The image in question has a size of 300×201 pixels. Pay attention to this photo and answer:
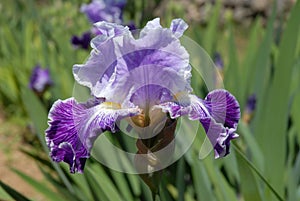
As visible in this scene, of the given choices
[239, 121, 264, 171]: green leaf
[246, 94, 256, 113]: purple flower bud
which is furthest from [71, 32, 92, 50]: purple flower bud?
[239, 121, 264, 171]: green leaf

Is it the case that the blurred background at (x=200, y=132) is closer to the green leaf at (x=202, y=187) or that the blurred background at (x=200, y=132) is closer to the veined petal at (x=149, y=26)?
the green leaf at (x=202, y=187)

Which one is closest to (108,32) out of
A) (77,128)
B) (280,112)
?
(77,128)

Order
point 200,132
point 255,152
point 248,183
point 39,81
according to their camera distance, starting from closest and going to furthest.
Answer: point 248,183, point 200,132, point 255,152, point 39,81

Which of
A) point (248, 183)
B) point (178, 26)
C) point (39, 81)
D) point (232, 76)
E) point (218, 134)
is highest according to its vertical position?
point (178, 26)

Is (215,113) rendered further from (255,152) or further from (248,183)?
(255,152)

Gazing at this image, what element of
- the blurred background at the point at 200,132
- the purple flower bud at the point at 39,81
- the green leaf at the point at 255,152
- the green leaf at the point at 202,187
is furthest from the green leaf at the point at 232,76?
the purple flower bud at the point at 39,81

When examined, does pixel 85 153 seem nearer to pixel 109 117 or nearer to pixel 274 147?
pixel 109 117

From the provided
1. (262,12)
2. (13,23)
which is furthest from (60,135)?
(262,12)
